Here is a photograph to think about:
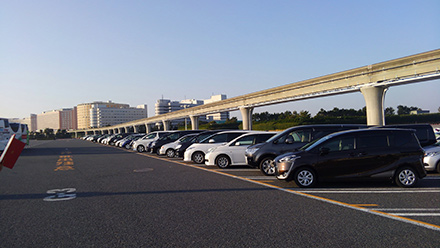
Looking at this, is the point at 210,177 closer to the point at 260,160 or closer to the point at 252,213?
the point at 260,160

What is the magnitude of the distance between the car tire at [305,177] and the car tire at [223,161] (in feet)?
17.8

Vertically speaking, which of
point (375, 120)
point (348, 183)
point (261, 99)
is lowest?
point (348, 183)

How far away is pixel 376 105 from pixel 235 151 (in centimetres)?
1630

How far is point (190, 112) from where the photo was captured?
6306cm

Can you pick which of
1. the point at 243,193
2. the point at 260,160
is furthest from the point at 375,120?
the point at 243,193

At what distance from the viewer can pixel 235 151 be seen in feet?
46.8

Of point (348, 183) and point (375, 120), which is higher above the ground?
point (375, 120)

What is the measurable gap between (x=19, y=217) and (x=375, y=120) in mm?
24886

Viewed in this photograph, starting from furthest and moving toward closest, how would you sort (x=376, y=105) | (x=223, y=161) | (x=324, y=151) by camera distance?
(x=376, y=105) < (x=223, y=161) < (x=324, y=151)

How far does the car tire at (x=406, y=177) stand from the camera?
8914mm

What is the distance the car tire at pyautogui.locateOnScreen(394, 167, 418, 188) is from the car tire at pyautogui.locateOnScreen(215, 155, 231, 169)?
7052mm

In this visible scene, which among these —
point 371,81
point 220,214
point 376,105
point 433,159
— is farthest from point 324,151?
point 371,81

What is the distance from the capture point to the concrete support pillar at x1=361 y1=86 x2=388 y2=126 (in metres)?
25.1

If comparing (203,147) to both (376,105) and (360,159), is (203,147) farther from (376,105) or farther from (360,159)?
(376,105)
